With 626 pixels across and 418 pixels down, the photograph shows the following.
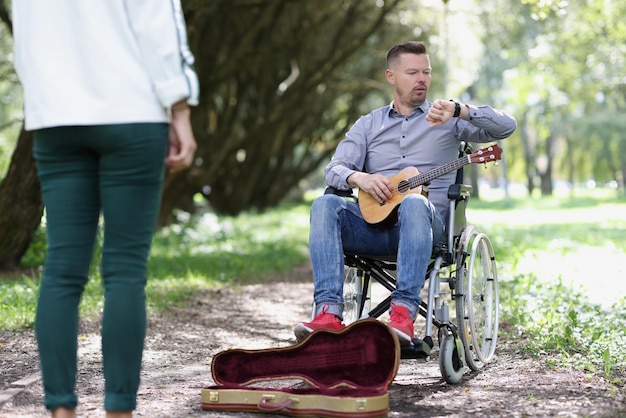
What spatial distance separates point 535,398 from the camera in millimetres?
4270

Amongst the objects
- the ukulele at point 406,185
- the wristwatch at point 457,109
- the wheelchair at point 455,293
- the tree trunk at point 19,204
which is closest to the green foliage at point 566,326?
the wheelchair at point 455,293

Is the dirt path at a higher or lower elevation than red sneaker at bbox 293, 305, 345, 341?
lower

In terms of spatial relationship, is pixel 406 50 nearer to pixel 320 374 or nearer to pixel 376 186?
pixel 376 186

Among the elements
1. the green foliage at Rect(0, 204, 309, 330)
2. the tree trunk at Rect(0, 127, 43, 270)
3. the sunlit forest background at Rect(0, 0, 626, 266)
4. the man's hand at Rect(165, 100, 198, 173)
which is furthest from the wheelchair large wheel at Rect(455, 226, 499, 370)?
the tree trunk at Rect(0, 127, 43, 270)

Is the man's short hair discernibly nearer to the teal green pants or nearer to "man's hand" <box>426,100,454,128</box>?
"man's hand" <box>426,100,454,128</box>

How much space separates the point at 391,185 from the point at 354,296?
691 millimetres

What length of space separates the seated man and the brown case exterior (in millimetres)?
255

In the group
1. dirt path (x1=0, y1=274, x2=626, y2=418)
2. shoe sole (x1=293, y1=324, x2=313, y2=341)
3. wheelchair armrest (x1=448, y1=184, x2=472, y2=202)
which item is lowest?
dirt path (x1=0, y1=274, x2=626, y2=418)

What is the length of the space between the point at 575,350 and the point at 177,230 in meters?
12.6

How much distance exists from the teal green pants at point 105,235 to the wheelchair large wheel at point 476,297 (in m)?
2.24

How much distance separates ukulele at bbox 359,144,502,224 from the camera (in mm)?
4961

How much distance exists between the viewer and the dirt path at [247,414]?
4.05m

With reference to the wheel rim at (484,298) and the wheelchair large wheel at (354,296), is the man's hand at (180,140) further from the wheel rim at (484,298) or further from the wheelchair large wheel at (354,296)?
the wheel rim at (484,298)

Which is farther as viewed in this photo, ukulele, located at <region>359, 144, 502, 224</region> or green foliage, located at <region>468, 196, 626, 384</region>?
green foliage, located at <region>468, 196, 626, 384</region>
